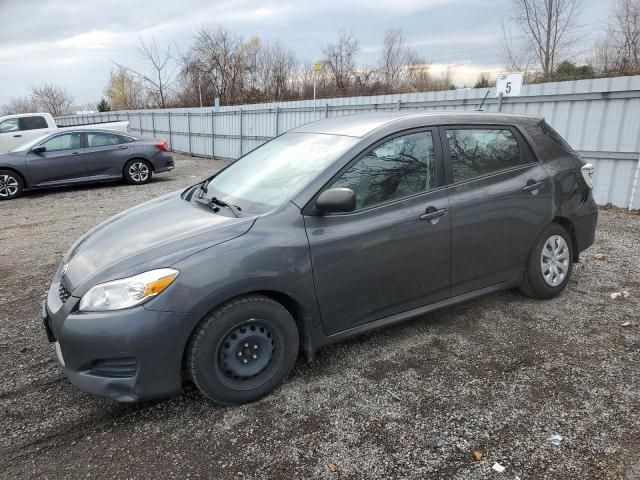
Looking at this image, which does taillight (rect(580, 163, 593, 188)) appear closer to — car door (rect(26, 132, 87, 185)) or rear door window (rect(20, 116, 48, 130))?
car door (rect(26, 132, 87, 185))

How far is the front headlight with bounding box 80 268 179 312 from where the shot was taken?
8.24 feet

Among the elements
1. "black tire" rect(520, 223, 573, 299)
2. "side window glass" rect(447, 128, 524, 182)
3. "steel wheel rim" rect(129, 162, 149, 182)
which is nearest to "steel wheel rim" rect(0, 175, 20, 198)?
"steel wheel rim" rect(129, 162, 149, 182)

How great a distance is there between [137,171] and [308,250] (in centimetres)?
1057

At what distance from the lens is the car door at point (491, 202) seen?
348 centimetres

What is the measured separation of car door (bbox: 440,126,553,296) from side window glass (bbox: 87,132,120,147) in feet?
33.9

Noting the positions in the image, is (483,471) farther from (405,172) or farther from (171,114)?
(171,114)

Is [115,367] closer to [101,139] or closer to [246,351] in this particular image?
[246,351]

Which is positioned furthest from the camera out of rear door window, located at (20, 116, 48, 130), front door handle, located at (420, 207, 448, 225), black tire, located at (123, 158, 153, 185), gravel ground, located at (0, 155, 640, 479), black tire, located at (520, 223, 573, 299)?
rear door window, located at (20, 116, 48, 130)

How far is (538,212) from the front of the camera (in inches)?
152

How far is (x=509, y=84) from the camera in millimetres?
8539

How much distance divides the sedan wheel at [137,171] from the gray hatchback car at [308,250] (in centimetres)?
902

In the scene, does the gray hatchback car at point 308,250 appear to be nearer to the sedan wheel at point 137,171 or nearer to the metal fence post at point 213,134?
the sedan wheel at point 137,171

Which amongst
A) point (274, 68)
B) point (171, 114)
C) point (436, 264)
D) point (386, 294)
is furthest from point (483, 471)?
point (274, 68)

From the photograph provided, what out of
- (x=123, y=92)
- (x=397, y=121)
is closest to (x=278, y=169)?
(x=397, y=121)
